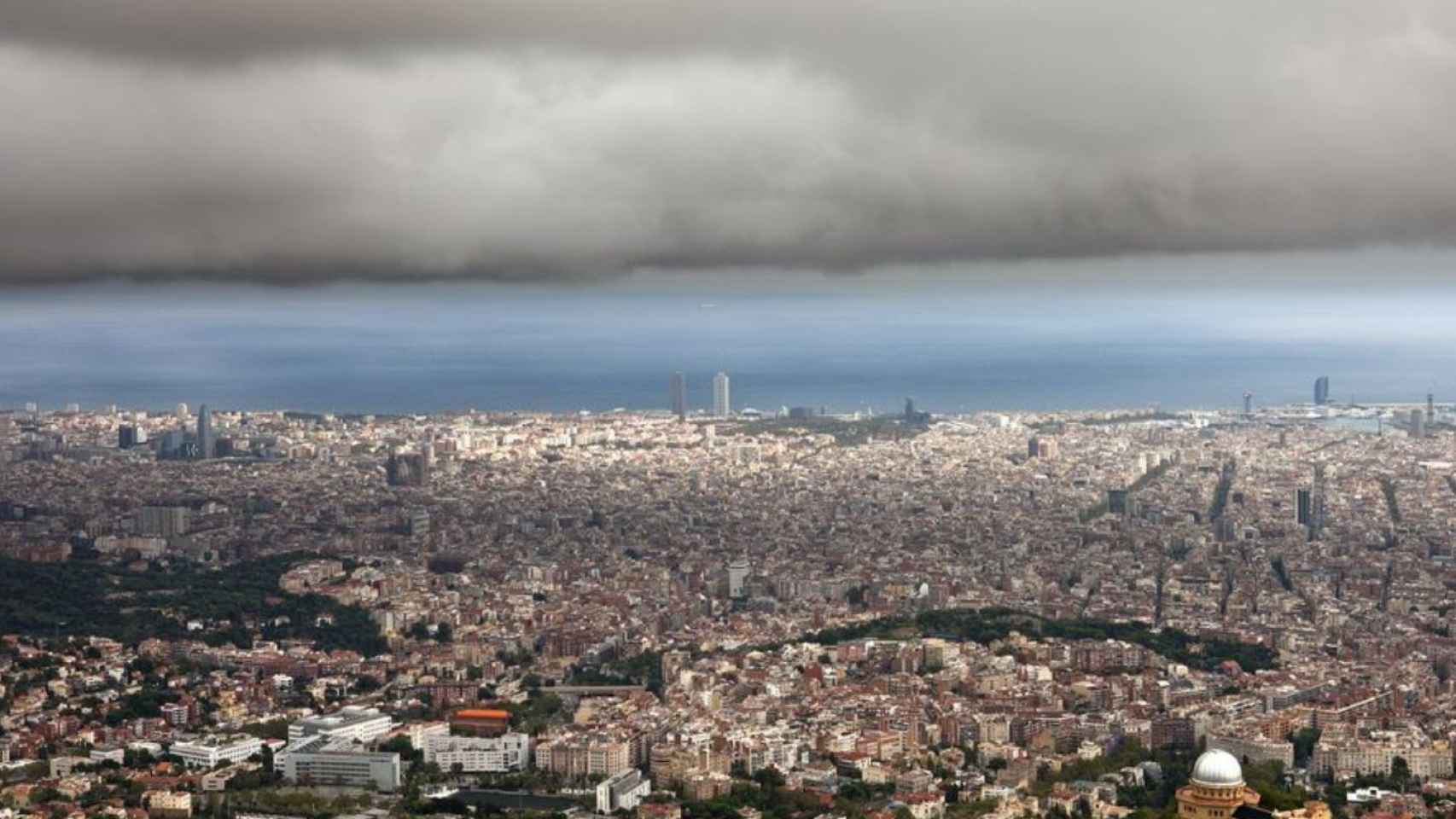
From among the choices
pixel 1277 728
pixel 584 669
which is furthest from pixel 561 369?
pixel 1277 728

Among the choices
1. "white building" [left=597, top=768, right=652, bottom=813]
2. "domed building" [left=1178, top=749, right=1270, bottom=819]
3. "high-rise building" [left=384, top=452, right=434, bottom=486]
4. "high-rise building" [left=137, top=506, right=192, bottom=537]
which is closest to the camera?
"domed building" [left=1178, top=749, right=1270, bottom=819]

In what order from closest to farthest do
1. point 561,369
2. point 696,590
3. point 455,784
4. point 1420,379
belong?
point 455,784
point 696,590
point 1420,379
point 561,369

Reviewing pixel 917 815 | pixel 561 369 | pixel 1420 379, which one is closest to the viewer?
pixel 917 815

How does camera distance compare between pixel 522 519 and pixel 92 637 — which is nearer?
pixel 92 637

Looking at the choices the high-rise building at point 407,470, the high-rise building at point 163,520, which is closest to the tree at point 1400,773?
the high-rise building at point 163,520

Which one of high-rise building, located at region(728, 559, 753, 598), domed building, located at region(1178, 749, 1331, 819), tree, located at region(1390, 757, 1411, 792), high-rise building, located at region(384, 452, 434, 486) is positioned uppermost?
high-rise building, located at region(384, 452, 434, 486)

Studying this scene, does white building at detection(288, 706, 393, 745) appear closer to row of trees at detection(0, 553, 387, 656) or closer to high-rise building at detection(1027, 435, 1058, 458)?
row of trees at detection(0, 553, 387, 656)

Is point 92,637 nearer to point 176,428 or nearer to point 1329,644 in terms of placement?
point 1329,644

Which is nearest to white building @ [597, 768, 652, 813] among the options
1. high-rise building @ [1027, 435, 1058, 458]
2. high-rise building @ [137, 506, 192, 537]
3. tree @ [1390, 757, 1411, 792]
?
tree @ [1390, 757, 1411, 792]
